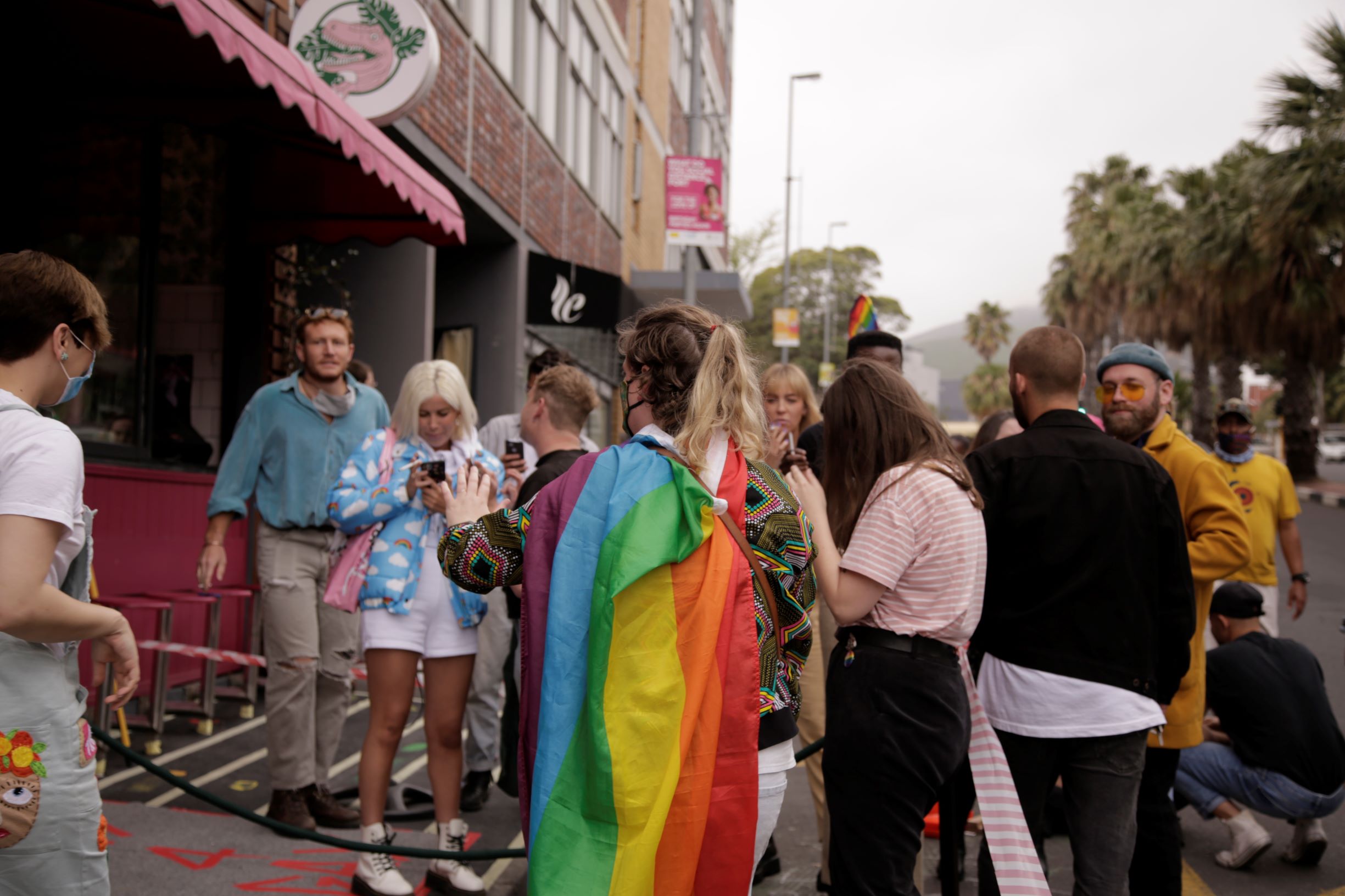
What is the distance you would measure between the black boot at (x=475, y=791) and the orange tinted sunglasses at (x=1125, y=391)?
3.46m

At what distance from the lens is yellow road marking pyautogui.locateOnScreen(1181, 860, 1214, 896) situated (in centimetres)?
475

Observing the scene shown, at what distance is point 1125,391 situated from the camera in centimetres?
433

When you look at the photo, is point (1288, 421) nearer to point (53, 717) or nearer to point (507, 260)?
point (507, 260)

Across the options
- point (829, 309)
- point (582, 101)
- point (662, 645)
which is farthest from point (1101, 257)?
point (662, 645)

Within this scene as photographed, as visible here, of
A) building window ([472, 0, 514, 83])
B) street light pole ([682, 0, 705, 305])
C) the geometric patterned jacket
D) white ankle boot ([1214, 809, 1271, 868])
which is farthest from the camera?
street light pole ([682, 0, 705, 305])

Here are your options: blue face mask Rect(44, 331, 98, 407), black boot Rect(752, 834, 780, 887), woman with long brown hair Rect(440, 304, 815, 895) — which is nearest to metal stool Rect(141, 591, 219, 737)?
black boot Rect(752, 834, 780, 887)

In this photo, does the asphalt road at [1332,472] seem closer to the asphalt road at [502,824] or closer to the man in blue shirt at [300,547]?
the asphalt road at [502,824]

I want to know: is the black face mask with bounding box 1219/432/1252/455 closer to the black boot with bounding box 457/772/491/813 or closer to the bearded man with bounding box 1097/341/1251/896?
the bearded man with bounding box 1097/341/1251/896

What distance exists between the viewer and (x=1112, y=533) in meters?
3.40

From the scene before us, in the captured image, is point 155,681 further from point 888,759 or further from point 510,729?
point 888,759

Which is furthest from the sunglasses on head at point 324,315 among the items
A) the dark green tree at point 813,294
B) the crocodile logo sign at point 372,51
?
the dark green tree at point 813,294

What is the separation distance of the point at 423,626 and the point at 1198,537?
2.83m

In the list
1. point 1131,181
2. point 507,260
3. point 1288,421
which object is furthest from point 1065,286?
point 507,260

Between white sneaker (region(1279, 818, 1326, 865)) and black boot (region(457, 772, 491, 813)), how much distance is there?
3732 millimetres
